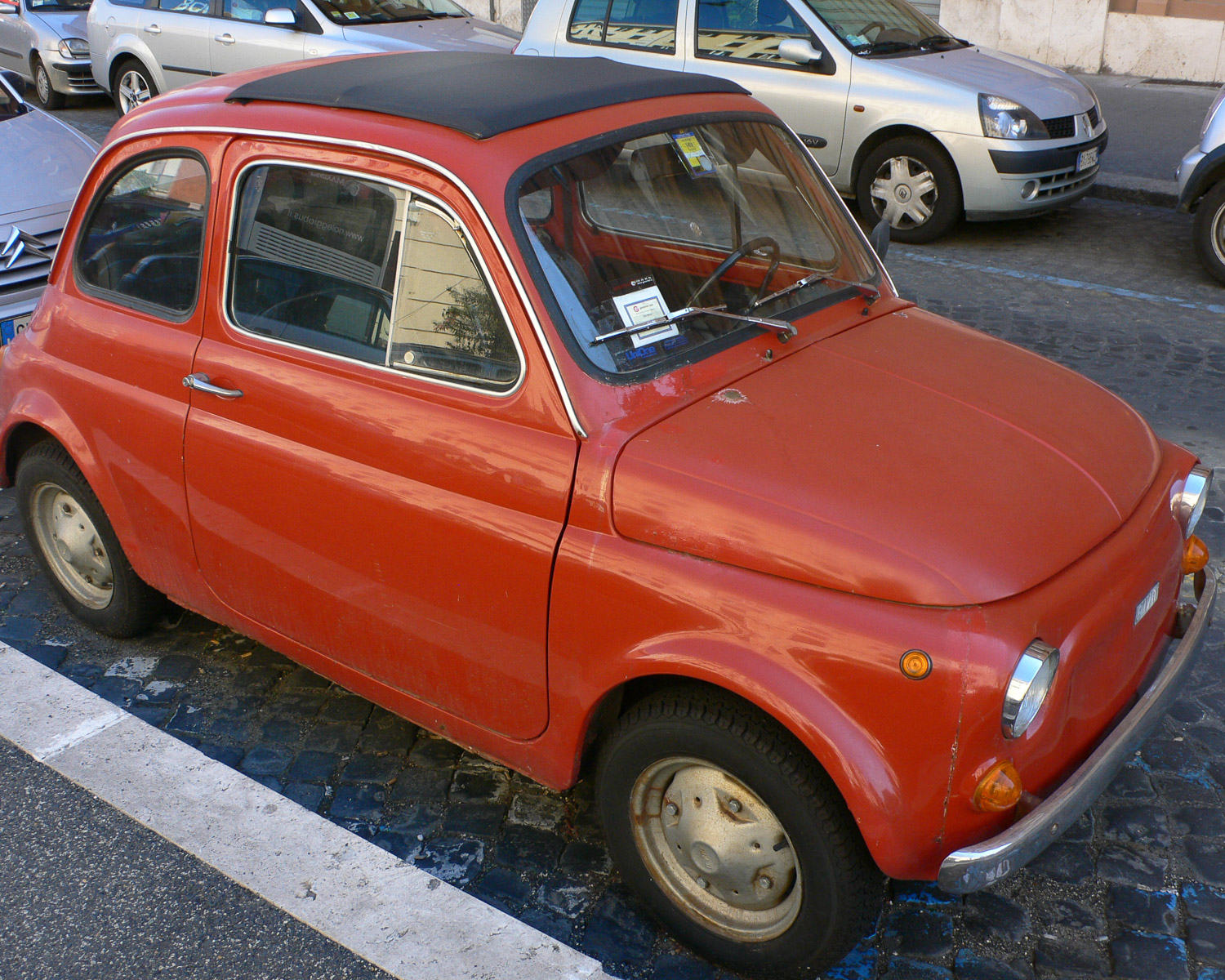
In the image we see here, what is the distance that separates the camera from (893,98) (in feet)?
27.2

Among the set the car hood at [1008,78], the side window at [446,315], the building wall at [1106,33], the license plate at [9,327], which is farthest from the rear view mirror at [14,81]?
the building wall at [1106,33]

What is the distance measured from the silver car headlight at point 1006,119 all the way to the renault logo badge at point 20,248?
5.96 meters

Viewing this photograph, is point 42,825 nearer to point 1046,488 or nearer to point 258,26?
point 1046,488

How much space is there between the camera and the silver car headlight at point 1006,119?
8.05 m

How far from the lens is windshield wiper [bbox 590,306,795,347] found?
2822 millimetres

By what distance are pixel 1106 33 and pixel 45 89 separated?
41.5 ft

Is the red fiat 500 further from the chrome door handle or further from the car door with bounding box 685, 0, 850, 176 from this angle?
the car door with bounding box 685, 0, 850, 176

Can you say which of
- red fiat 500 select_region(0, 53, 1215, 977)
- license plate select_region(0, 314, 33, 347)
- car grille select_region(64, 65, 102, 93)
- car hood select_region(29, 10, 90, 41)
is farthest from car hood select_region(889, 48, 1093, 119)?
car hood select_region(29, 10, 90, 41)

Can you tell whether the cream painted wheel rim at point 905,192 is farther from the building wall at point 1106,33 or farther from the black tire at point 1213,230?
the building wall at point 1106,33

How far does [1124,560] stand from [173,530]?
105 inches

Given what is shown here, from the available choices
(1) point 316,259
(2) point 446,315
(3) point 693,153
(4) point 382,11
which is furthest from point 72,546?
(4) point 382,11

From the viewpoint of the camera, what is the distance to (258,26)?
10.1 meters

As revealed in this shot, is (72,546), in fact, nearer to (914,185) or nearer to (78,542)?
(78,542)

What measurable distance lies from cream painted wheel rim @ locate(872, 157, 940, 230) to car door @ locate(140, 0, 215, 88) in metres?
6.12
